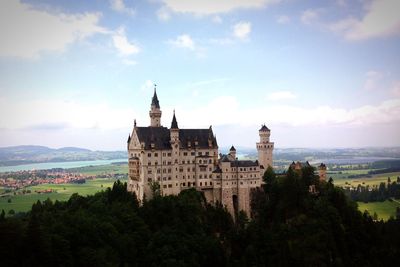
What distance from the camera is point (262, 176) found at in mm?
94750

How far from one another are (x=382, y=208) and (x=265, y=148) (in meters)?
74.2

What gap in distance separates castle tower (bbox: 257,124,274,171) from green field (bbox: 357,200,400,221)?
59.8 meters

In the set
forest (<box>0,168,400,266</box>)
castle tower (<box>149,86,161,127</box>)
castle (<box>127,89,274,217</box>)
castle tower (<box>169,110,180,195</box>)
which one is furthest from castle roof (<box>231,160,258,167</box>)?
castle tower (<box>149,86,161,127</box>)

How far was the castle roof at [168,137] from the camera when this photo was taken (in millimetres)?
88125

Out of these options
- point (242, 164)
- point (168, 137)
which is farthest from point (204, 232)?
point (168, 137)

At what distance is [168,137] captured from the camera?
297 feet

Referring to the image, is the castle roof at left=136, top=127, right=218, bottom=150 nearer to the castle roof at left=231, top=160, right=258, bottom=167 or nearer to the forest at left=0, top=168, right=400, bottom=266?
the castle roof at left=231, top=160, right=258, bottom=167

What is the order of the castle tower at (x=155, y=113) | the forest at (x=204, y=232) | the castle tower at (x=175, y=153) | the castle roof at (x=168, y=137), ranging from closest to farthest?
the forest at (x=204, y=232) < the castle roof at (x=168, y=137) < the castle tower at (x=175, y=153) < the castle tower at (x=155, y=113)

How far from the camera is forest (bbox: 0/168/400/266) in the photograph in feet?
201

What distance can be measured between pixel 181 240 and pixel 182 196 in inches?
476

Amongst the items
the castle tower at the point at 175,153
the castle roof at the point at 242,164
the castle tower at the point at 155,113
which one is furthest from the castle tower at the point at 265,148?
the castle tower at the point at 155,113

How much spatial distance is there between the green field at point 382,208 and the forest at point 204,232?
148 feet

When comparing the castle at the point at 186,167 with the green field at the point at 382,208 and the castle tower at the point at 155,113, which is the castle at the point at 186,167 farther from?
the green field at the point at 382,208

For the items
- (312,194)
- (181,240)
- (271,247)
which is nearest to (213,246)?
(181,240)
